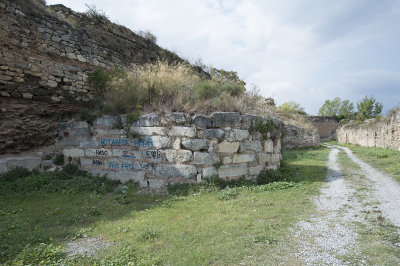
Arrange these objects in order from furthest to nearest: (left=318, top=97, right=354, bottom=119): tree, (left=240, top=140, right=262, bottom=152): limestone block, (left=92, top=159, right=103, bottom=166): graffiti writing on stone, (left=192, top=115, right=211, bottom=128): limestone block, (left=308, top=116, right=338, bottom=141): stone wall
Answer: (left=318, top=97, right=354, bottom=119): tree → (left=308, top=116, right=338, bottom=141): stone wall → (left=92, top=159, right=103, bottom=166): graffiti writing on stone → (left=240, top=140, right=262, bottom=152): limestone block → (left=192, top=115, right=211, bottom=128): limestone block

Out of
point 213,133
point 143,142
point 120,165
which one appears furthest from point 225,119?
point 120,165

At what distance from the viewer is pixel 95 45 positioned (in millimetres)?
8977

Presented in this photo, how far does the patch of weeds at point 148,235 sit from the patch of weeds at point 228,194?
1.99 m

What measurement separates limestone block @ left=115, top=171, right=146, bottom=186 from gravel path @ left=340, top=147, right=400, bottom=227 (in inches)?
197

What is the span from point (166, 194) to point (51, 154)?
4.43m

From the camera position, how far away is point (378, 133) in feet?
55.8

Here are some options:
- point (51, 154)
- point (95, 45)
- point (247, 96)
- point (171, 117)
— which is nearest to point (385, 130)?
point (247, 96)

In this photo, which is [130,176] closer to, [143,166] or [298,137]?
[143,166]

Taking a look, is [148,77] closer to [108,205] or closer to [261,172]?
[108,205]

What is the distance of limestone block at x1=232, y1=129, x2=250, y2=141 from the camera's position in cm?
609

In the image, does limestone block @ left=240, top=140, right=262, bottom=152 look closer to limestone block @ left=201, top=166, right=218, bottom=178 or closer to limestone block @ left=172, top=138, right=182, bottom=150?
limestone block @ left=201, top=166, right=218, bottom=178

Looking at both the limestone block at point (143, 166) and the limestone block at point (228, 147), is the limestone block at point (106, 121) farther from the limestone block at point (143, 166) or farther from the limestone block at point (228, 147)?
the limestone block at point (228, 147)

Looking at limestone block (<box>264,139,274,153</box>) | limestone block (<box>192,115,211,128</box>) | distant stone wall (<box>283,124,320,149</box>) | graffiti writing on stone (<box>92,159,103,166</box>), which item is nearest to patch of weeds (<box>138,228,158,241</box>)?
limestone block (<box>192,115,211,128</box>)

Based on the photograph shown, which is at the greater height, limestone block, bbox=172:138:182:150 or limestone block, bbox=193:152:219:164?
limestone block, bbox=172:138:182:150
